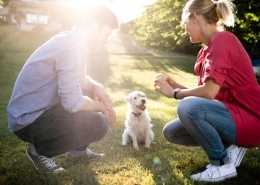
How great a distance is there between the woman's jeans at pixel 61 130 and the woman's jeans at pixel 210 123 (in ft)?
2.72

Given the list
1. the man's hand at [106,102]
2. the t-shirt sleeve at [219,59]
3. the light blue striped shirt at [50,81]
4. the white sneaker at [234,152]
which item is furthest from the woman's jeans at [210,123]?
the light blue striped shirt at [50,81]

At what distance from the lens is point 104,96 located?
319 cm

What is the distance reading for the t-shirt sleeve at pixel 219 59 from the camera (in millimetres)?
2564

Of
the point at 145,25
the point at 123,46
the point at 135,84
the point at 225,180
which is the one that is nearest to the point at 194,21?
the point at 225,180

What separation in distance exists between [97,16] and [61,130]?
3.63 feet

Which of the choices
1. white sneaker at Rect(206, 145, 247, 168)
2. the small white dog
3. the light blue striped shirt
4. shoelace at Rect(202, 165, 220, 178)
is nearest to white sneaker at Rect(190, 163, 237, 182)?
shoelace at Rect(202, 165, 220, 178)

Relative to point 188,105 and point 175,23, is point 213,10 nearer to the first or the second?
point 188,105

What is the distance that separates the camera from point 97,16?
2797mm

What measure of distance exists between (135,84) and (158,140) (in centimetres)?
941

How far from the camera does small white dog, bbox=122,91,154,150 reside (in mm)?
4395

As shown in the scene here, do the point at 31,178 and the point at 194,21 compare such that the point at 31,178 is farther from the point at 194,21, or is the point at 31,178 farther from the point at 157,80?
the point at 194,21

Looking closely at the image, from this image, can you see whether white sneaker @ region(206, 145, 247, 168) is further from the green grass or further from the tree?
the tree

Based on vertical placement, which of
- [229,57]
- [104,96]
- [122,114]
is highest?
[229,57]

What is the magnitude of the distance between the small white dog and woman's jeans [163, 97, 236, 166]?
1.55 m
